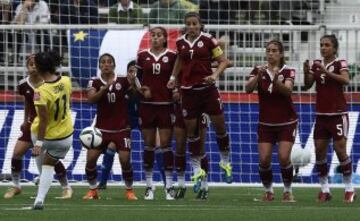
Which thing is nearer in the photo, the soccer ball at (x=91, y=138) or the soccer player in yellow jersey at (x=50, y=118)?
the soccer player in yellow jersey at (x=50, y=118)

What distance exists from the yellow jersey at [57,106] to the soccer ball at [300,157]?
23.5 ft

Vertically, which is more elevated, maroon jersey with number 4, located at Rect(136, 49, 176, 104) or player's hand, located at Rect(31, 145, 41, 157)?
maroon jersey with number 4, located at Rect(136, 49, 176, 104)

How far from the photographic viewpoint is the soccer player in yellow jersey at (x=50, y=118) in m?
15.2

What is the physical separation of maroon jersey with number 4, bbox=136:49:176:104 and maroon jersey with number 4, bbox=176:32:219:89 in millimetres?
577

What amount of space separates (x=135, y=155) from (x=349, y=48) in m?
4.69

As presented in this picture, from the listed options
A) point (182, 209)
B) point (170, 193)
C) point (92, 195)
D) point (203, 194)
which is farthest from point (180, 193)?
point (182, 209)

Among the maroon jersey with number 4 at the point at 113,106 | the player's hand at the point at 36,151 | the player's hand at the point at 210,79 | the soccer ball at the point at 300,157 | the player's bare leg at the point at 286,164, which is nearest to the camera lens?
the player's hand at the point at 36,151

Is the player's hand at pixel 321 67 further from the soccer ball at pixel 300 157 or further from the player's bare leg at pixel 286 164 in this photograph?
the soccer ball at pixel 300 157

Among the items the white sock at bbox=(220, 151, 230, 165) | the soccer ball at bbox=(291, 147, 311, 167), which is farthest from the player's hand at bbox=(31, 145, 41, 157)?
the soccer ball at bbox=(291, 147, 311, 167)

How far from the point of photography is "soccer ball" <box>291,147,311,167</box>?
22.0m

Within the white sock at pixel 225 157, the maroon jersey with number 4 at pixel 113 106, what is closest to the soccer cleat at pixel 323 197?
the white sock at pixel 225 157

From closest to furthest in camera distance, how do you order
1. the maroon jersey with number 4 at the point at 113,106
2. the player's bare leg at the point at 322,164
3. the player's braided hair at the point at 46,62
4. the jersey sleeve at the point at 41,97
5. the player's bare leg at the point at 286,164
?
the jersey sleeve at the point at 41,97 < the player's braided hair at the point at 46,62 < the player's bare leg at the point at 286,164 < the player's bare leg at the point at 322,164 < the maroon jersey with number 4 at the point at 113,106

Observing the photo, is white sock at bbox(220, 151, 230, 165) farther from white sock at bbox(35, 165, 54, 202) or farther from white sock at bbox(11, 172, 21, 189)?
white sock at bbox(35, 165, 54, 202)

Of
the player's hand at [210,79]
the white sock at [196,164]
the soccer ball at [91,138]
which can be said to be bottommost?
the white sock at [196,164]
